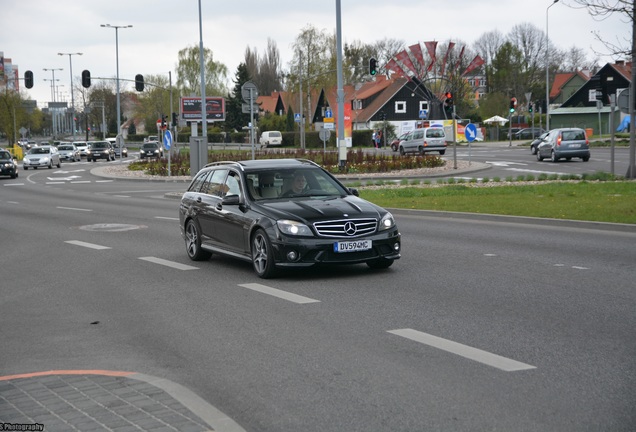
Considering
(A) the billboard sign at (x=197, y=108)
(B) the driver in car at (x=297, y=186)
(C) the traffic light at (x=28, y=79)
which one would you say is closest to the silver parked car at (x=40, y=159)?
(C) the traffic light at (x=28, y=79)

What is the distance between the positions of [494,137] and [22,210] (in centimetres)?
7931

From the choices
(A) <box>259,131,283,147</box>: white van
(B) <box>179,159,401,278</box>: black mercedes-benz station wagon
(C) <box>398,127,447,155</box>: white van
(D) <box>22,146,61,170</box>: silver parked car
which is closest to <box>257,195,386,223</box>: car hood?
(B) <box>179,159,401,278</box>: black mercedes-benz station wagon

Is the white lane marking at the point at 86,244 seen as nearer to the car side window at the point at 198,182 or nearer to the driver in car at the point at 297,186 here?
the car side window at the point at 198,182

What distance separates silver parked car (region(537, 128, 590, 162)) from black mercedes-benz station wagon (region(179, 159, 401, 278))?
3597 centimetres

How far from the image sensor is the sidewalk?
552 centimetres

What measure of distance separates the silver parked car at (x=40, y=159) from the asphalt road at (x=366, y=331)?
5722 centimetres

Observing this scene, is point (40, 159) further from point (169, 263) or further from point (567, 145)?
point (169, 263)

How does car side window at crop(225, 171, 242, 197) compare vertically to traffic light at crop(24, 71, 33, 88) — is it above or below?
below

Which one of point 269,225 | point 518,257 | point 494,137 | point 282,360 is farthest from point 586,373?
point 494,137

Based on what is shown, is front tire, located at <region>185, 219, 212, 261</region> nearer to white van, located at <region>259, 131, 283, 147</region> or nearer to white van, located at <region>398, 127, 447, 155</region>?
white van, located at <region>398, 127, 447, 155</region>

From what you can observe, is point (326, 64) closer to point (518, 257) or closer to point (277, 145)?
point (277, 145)

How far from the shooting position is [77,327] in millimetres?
9164

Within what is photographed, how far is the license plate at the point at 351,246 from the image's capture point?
11617mm

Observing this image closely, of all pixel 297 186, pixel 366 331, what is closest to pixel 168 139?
pixel 297 186
